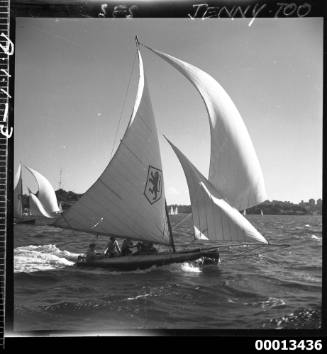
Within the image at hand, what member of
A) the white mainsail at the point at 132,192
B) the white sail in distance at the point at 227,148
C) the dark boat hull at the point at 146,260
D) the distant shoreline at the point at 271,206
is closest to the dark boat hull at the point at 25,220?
the distant shoreline at the point at 271,206

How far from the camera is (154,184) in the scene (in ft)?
16.5

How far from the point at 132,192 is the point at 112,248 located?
73 centimetres

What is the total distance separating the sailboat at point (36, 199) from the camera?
4.61 meters

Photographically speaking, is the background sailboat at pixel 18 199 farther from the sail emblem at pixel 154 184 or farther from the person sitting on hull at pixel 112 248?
the sail emblem at pixel 154 184

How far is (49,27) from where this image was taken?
4.56 meters

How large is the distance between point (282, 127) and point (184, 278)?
2138mm

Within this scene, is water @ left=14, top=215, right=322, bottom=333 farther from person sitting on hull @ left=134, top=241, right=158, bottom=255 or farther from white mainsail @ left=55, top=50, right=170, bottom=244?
person sitting on hull @ left=134, top=241, right=158, bottom=255

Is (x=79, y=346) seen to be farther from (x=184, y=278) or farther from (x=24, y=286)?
(x=184, y=278)

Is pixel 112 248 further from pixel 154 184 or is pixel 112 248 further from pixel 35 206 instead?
pixel 35 206

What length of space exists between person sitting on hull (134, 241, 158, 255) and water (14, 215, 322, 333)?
625 mm

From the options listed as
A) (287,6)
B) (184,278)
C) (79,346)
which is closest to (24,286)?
(79,346)

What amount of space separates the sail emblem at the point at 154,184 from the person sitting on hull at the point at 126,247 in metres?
0.76

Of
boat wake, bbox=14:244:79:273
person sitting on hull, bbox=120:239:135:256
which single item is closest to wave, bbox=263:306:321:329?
person sitting on hull, bbox=120:239:135:256

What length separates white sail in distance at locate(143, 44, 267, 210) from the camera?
4.73 m
